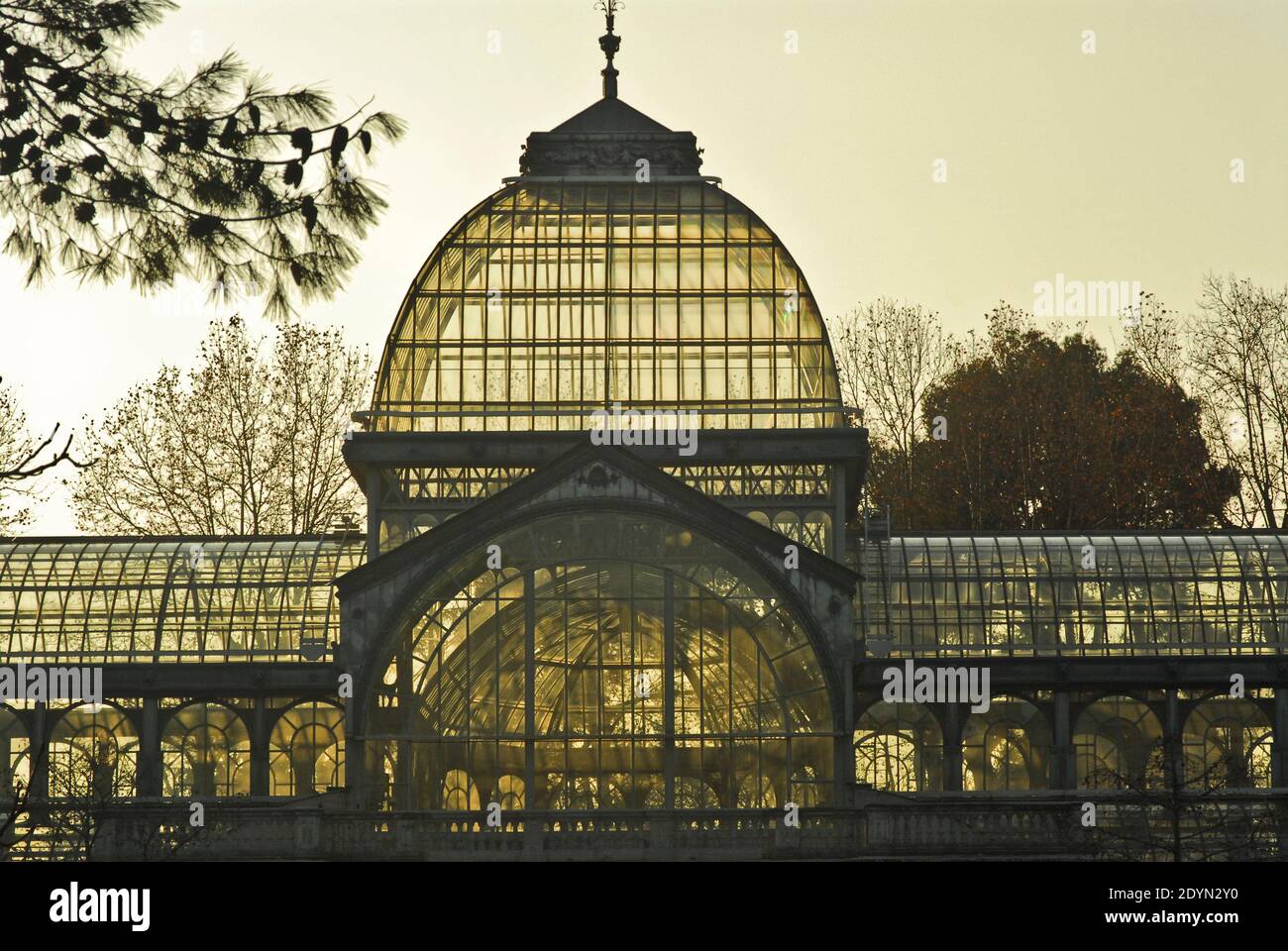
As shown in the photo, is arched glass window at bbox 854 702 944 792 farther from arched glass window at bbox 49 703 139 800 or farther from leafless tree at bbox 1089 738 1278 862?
arched glass window at bbox 49 703 139 800

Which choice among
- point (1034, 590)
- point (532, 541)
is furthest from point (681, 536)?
point (1034, 590)

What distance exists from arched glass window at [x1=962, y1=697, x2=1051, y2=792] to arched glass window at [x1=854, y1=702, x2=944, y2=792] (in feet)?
2.56

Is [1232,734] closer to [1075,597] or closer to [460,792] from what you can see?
[1075,597]

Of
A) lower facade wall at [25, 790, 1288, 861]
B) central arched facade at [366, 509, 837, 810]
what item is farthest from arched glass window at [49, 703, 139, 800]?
central arched facade at [366, 509, 837, 810]

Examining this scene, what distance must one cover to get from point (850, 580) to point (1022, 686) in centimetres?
535

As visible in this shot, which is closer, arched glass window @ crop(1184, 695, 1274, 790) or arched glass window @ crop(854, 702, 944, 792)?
arched glass window @ crop(854, 702, 944, 792)

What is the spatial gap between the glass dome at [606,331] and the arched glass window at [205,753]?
803 cm

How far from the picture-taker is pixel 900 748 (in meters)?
51.8

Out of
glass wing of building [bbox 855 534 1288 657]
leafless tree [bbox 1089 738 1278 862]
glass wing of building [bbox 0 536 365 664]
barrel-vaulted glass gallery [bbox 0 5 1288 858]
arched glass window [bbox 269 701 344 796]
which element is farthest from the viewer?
glass wing of building [bbox 0 536 365 664]

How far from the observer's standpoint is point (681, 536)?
4931 cm

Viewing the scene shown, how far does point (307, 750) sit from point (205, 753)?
2.36 meters

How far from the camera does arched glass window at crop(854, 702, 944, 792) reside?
51.7 m

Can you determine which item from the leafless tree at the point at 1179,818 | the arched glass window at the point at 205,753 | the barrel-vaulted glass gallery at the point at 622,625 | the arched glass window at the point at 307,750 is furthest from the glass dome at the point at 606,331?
the leafless tree at the point at 1179,818
